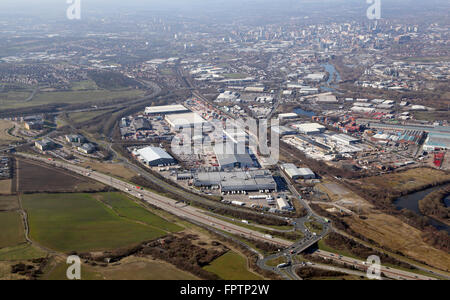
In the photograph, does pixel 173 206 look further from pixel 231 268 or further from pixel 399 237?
pixel 399 237

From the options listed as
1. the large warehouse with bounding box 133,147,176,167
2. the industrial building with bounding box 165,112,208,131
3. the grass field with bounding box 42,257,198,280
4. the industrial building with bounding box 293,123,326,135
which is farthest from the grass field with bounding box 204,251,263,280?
the industrial building with bounding box 165,112,208,131

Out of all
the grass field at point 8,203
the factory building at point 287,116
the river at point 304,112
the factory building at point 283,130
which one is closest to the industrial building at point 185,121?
the factory building at point 283,130

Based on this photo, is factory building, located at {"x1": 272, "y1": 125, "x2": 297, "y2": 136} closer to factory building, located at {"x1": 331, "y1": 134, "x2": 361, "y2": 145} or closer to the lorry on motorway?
factory building, located at {"x1": 331, "y1": 134, "x2": 361, "y2": 145}

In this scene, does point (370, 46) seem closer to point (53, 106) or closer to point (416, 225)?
point (53, 106)

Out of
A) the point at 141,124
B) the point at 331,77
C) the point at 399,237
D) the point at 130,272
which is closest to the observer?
the point at 130,272

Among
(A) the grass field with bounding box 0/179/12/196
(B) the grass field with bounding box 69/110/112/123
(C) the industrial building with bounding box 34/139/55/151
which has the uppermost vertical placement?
(B) the grass field with bounding box 69/110/112/123

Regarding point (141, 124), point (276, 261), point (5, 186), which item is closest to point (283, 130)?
point (141, 124)

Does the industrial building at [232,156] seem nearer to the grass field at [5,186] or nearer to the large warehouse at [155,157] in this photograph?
the large warehouse at [155,157]
